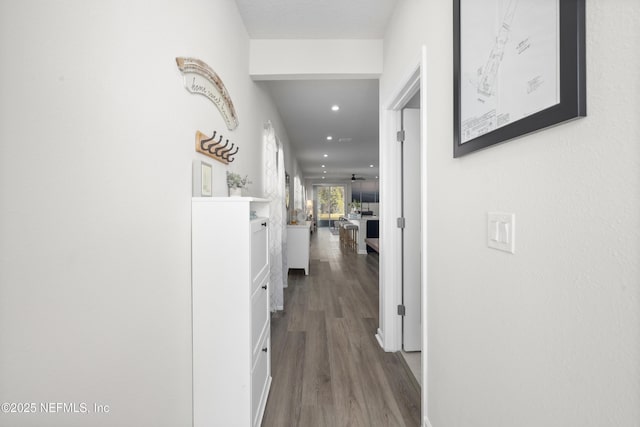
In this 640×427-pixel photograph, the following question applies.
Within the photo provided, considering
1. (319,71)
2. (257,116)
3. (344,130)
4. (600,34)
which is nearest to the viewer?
(600,34)

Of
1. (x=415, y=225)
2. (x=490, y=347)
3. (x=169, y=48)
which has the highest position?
(x=169, y=48)

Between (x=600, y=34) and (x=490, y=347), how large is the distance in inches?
35.9

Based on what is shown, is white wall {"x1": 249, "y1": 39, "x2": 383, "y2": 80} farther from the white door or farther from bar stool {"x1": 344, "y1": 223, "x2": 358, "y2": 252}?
bar stool {"x1": 344, "y1": 223, "x2": 358, "y2": 252}

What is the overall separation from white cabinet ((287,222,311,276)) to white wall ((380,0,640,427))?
3920mm

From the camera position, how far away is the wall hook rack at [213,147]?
1.49 meters

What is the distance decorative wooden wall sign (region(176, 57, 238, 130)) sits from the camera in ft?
4.40

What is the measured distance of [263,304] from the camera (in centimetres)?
173

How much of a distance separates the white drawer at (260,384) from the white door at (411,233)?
1.20m

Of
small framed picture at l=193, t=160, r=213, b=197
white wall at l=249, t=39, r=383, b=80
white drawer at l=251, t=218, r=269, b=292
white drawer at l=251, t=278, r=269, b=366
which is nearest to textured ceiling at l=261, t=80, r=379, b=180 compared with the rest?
white wall at l=249, t=39, r=383, b=80

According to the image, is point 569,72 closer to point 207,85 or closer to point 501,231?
point 501,231

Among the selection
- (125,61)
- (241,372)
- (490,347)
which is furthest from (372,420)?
(125,61)

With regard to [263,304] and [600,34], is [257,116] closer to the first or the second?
[263,304]

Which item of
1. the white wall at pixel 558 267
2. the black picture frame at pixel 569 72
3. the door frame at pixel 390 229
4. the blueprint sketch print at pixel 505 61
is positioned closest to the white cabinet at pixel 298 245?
the door frame at pixel 390 229

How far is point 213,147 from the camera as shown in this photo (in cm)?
167
